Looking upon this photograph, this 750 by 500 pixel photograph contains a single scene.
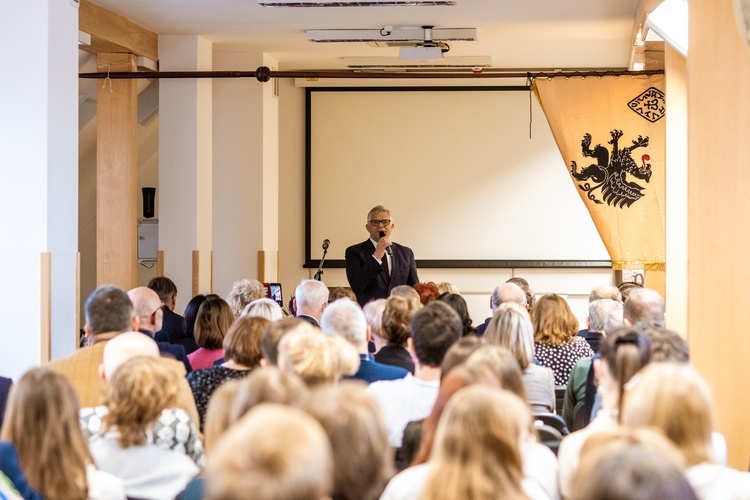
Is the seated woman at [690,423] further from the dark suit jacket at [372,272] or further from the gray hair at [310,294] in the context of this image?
A: the dark suit jacket at [372,272]

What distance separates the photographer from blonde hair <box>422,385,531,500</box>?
2.01 meters

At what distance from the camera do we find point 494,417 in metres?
2.07

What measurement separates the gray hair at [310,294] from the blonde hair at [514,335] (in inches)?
70.4

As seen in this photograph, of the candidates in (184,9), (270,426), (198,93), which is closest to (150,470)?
(270,426)

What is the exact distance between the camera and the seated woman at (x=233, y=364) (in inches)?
155

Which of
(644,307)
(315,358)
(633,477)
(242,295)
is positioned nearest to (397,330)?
(644,307)

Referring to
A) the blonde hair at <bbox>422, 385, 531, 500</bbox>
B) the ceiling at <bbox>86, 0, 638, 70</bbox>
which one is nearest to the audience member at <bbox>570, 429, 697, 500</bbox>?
the blonde hair at <bbox>422, 385, 531, 500</bbox>

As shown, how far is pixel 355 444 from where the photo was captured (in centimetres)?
203

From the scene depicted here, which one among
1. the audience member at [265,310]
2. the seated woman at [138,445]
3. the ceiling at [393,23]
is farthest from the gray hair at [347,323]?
the ceiling at [393,23]

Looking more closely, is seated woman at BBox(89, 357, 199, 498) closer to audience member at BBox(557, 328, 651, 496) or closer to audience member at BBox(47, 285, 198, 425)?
audience member at BBox(47, 285, 198, 425)

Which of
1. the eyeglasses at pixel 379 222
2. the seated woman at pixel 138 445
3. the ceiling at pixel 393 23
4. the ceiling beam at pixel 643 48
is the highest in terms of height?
the ceiling at pixel 393 23

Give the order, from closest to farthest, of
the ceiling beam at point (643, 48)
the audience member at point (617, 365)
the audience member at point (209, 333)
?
the audience member at point (617, 365) → the audience member at point (209, 333) → the ceiling beam at point (643, 48)

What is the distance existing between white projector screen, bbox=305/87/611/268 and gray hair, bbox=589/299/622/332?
245 inches

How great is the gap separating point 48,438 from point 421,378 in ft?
5.28
